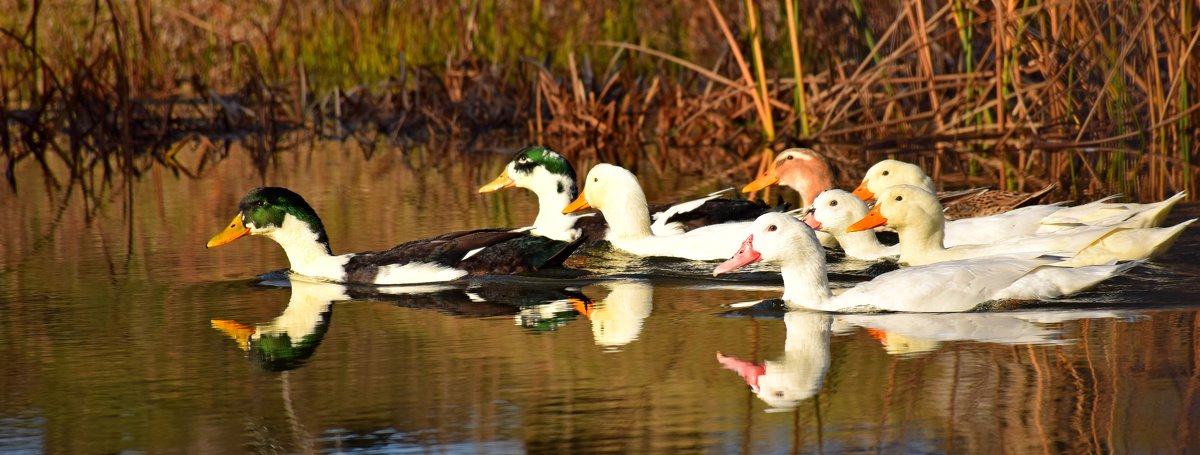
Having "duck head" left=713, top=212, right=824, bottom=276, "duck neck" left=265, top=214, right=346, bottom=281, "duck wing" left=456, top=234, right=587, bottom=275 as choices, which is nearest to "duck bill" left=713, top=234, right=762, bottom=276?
"duck head" left=713, top=212, right=824, bottom=276

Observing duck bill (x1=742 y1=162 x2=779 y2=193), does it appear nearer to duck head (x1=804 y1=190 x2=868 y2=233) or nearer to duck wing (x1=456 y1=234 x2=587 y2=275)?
duck head (x1=804 y1=190 x2=868 y2=233)

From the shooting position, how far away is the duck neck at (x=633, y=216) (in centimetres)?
942

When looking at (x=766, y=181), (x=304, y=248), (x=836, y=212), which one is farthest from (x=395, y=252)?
(x=766, y=181)

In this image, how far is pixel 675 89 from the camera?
1620cm

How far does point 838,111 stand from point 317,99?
20.6 ft

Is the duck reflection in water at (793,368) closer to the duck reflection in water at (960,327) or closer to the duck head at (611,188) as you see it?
the duck reflection in water at (960,327)

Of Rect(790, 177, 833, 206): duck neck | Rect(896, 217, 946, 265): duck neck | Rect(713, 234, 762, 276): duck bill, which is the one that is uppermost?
Rect(790, 177, 833, 206): duck neck

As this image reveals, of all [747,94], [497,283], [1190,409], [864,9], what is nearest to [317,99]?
[747,94]

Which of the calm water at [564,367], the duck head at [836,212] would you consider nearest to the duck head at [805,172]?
the duck head at [836,212]

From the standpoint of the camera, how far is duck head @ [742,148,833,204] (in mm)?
10663

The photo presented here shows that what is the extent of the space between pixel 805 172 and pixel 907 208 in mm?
2605

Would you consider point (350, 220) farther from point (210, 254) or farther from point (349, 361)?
point (349, 361)

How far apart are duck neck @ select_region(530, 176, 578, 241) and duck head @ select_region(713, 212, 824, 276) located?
2.94 m

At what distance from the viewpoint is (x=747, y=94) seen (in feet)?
51.5
